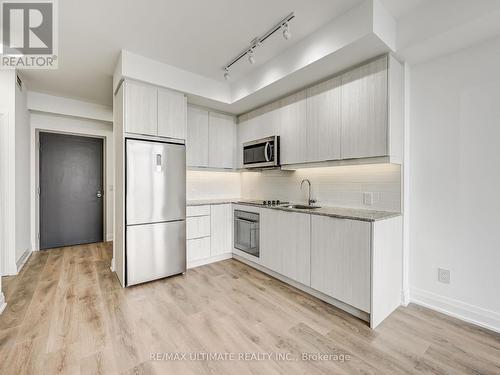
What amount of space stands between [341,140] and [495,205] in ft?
4.59

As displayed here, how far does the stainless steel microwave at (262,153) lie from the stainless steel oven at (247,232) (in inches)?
30.0

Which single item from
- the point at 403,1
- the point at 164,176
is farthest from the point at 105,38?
the point at 403,1

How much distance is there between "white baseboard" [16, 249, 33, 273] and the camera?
10.9ft

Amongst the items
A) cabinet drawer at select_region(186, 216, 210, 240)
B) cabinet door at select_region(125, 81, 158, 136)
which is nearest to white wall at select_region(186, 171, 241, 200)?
cabinet drawer at select_region(186, 216, 210, 240)

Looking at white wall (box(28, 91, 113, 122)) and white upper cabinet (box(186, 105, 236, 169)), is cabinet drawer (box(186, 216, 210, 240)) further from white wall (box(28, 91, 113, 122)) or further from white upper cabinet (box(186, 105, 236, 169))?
white wall (box(28, 91, 113, 122))

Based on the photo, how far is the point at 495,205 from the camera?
6.57 feet

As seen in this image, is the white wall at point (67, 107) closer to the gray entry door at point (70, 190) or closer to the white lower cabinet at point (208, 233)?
the gray entry door at point (70, 190)

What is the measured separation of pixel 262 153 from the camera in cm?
351

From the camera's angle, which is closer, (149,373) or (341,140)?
(149,373)

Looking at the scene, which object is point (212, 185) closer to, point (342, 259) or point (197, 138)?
point (197, 138)

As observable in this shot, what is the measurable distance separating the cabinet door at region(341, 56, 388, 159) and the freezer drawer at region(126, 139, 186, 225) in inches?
81.3

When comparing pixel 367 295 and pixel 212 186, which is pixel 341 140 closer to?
pixel 367 295

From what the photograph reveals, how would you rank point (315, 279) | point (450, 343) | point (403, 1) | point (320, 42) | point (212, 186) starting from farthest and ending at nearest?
point (212, 186)
point (315, 279)
point (320, 42)
point (403, 1)
point (450, 343)

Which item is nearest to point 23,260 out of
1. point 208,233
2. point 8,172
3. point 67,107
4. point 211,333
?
point 8,172
